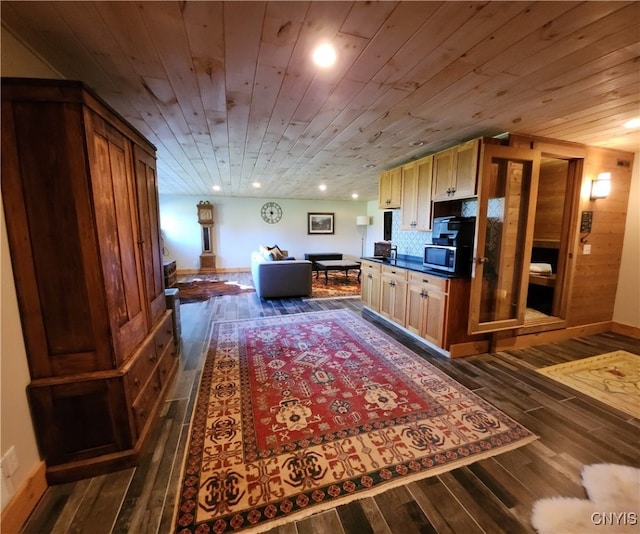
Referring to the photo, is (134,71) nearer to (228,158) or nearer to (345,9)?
(345,9)

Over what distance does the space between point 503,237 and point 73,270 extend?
140 inches

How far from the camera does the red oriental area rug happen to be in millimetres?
1401

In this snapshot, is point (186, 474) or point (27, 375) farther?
point (186, 474)

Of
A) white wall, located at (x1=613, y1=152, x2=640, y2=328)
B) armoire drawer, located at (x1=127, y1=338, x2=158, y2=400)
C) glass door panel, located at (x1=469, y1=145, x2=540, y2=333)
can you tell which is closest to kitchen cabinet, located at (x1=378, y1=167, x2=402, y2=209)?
glass door panel, located at (x1=469, y1=145, x2=540, y2=333)

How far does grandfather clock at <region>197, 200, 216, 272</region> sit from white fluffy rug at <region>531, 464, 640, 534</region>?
8.37 metres

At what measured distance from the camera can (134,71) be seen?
1672 mm

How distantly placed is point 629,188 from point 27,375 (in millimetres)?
5974

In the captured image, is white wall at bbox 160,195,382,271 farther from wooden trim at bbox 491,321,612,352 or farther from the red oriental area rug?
wooden trim at bbox 491,321,612,352

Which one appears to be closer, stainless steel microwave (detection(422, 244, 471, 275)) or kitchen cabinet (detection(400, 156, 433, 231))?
stainless steel microwave (detection(422, 244, 471, 275))

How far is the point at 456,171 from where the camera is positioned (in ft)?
9.64

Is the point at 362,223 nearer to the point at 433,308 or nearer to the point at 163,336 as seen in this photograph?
the point at 433,308

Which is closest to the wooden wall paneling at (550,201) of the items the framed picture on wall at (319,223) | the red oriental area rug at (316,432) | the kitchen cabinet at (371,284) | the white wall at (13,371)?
the kitchen cabinet at (371,284)

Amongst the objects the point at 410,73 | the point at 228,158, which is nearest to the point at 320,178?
the point at 228,158

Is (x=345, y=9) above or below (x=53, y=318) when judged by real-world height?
above
